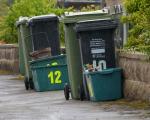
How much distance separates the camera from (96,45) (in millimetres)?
15766

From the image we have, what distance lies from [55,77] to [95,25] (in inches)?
181

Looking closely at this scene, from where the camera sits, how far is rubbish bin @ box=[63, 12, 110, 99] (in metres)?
16.2

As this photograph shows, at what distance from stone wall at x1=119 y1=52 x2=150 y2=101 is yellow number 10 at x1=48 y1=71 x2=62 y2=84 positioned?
14.0 feet

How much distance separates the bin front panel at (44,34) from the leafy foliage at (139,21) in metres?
6.12

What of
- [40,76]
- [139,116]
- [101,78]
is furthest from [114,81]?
[40,76]

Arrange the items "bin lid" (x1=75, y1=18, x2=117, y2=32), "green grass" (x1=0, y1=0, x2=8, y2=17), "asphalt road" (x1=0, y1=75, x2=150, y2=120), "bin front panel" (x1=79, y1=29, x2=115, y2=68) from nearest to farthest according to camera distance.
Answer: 1. "asphalt road" (x1=0, y1=75, x2=150, y2=120)
2. "bin lid" (x1=75, y1=18, x2=117, y2=32)
3. "bin front panel" (x1=79, y1=29, x2=115, y2=68)
4. "green grass" (x1=0, y1=0, x2=8, y2=17)

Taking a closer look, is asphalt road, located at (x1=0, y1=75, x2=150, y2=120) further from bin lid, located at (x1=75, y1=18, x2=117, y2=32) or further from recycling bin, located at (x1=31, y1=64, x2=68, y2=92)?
bin lid, located at (x1=75, y1=18, x2=117, y2=32)

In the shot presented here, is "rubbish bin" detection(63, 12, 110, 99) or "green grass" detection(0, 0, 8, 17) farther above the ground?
"green grass" detection(0, 0, 8, 17)

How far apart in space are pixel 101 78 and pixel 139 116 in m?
2.93

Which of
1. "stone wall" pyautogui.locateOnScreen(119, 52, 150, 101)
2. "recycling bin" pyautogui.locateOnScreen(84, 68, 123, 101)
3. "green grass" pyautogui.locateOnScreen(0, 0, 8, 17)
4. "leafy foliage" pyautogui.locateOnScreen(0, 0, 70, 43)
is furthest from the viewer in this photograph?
"green grass" pyautogui.locateOnScreen(0, 0, 8, 17)

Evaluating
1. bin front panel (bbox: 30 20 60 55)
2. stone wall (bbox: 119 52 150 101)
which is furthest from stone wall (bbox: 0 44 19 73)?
stone wall (bbox: 119 52 150 101)

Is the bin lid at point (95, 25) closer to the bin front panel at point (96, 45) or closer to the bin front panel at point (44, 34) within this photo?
the bin front panel at point (96, 45)

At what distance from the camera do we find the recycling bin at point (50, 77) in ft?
64.9

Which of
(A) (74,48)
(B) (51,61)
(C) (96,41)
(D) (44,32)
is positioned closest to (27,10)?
(D) (44,32)
